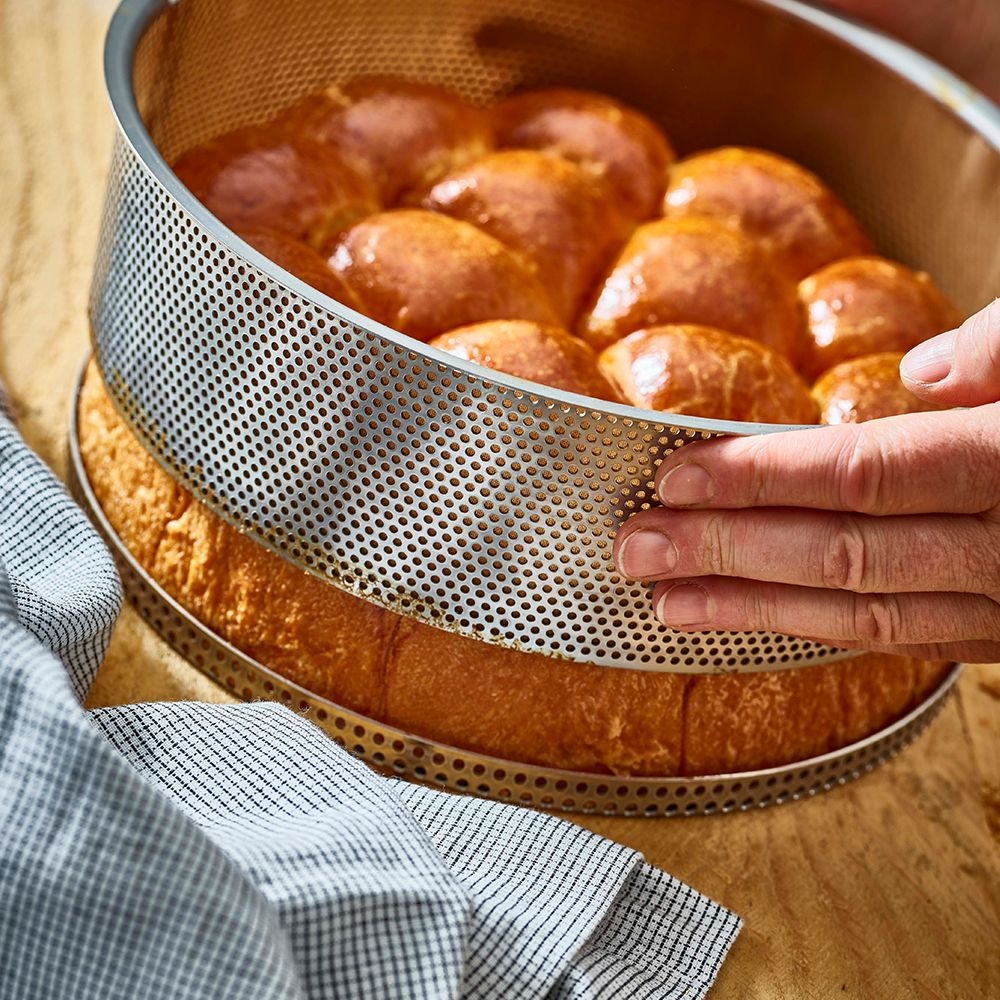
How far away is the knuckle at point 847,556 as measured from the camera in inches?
34.4

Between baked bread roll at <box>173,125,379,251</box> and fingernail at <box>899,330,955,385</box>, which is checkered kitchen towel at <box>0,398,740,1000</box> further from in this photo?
fingernail at <box>899,330,955,385</box>

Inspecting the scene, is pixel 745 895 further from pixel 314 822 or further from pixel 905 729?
pixel 314 822

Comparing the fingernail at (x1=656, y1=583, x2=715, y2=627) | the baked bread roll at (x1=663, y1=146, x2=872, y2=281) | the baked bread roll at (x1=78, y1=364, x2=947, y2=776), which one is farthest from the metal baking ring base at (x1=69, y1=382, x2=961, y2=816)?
the baked bread roll at (x1=663, y1=146, x2=872, y2=281)

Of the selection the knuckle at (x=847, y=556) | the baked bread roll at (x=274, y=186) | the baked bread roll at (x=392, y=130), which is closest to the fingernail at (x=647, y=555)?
the knuckle at (x=847, y=556)

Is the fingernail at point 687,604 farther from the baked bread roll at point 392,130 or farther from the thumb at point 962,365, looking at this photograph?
the baked bread roll at point 392,130

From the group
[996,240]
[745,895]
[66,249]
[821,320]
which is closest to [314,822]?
[745,895]

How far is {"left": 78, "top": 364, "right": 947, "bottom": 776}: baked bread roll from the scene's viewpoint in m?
1.00

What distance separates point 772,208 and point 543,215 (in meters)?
0.29

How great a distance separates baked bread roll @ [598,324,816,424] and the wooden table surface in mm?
339

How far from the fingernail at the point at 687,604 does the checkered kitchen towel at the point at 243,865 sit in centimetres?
17

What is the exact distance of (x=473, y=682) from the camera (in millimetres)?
998

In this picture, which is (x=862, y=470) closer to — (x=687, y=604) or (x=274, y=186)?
(x=687, y=604)

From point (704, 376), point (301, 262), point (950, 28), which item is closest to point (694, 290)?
point (704, 376)

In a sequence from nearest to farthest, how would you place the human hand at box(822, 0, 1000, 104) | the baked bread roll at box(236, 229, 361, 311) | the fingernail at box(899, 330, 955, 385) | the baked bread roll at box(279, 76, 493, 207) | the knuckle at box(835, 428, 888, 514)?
the knuckle at box(835, 428, 888, 514)
the fingernail at box(899, 330, 955, 385)
the baked bread roll at box(236, 229, 361, 311)
the baked bread roll at box(279, 76, 493, 207)
the human hand at box(822, 0, 1000, 104)
